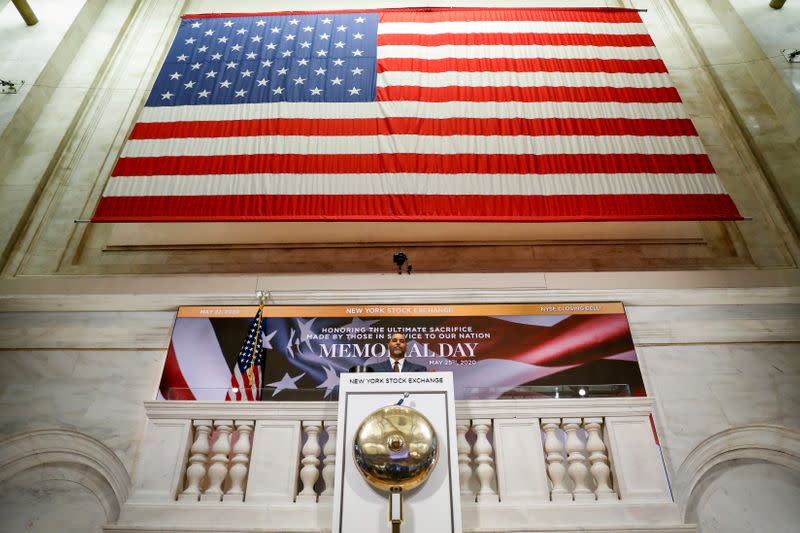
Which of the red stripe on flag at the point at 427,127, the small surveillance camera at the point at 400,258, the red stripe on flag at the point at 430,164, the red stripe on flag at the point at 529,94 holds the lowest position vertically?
the small surveillance camera at the point at 400,258

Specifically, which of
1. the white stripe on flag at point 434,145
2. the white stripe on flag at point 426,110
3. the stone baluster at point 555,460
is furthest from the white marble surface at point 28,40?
the stone baluster at point 555,460

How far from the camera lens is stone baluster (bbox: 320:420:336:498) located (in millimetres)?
3836

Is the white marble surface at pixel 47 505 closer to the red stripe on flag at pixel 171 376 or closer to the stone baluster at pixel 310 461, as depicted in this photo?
the red stripe on flag at pixel 171 376

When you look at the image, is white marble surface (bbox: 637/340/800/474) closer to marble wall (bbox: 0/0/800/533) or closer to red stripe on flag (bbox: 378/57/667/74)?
marble wall (bbox: 0/0/800/533)

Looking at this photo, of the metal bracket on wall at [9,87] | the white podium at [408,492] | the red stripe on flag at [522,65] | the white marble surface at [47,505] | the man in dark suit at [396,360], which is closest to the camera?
the white podium at [408,492]

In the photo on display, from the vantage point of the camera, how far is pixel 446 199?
538 cm

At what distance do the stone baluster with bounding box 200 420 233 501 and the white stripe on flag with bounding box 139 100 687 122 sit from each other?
11.5 feet

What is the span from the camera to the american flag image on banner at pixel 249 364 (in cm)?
469

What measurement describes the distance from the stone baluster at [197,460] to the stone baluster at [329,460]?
2.83 feet

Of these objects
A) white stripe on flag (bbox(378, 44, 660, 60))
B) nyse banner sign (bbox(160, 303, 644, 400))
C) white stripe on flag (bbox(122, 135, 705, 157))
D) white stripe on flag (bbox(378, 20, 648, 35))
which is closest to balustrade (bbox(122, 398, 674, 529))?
nyse banner sign (bbox(160, 303, 644, 400))

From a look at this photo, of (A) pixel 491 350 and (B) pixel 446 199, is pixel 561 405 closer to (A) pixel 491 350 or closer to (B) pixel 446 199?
(A) pixel 491 350

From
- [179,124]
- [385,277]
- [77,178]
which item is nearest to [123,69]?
[77,178]

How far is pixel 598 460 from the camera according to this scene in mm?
3846

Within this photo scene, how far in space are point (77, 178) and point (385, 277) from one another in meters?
4.27
